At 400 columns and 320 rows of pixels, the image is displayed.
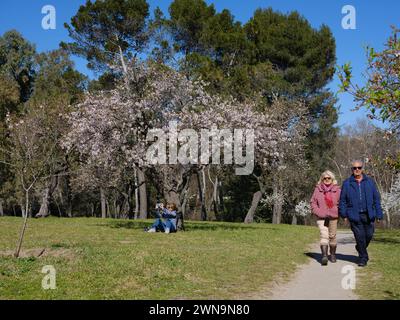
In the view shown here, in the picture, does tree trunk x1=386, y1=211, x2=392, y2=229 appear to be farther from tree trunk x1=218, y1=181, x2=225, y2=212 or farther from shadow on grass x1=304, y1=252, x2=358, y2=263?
shadow on grass x1=304, y1=252, x2=358, y2=263

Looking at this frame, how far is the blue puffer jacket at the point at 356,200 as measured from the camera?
10484mm

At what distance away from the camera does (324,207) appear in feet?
36.6

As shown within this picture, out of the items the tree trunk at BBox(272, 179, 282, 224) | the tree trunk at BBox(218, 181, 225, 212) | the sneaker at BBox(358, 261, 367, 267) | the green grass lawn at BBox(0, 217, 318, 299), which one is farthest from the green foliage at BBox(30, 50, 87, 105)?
the sneaker at BBox(358, 261, 367, 267)

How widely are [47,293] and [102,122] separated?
13.3 metres

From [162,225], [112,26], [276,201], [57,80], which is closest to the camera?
[162,225]

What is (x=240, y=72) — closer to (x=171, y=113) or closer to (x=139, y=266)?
(x=171, y=113)

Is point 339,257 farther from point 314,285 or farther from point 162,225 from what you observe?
point 162,225

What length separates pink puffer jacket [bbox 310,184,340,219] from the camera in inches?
437

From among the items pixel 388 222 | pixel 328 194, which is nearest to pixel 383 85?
pixel 328 194

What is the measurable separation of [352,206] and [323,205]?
723mm

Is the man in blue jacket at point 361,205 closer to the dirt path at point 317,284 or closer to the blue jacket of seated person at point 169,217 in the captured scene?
the dirt path at point 317,284

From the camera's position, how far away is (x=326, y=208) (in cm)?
1115

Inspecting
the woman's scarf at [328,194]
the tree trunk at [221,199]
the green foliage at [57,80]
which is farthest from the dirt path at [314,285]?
the tree trunk at [221,199]
